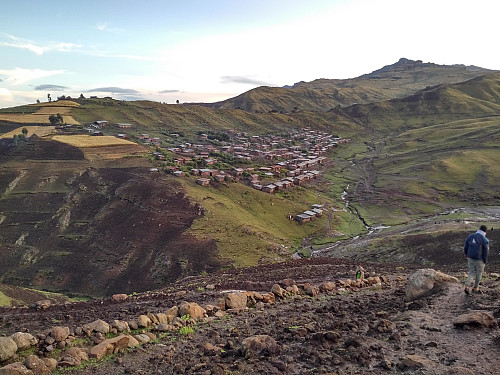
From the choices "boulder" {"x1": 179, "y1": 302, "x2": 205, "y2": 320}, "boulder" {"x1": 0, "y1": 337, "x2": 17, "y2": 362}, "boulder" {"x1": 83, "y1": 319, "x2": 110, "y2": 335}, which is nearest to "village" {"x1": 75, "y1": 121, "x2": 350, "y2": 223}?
"boulder" {"x1": 179, "y1": 302, "x2": 205, "y2": 320}

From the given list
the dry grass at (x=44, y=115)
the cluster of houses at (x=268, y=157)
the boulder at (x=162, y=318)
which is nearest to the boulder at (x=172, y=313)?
the boulder at (x=162, y=318)

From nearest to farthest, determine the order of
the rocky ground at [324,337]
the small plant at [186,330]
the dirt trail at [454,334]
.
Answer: the dirt trail at [454,334] → the rocky ground at [324,337] → the small plant at [186,330]

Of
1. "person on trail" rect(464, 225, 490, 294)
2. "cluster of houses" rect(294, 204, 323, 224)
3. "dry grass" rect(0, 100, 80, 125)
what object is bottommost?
"cluster of houses" rect(294, 204, 323, 224)

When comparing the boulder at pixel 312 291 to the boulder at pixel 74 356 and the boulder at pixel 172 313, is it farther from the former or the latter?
the boulder at pixel 74 356

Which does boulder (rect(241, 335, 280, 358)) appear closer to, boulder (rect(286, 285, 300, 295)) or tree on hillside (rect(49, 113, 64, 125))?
boulder (rect(286, 285, 300, 295))

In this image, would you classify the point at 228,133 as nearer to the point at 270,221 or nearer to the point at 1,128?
the point at 1,128

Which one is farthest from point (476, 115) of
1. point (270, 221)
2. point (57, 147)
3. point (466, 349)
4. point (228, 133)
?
point (466, 349)
